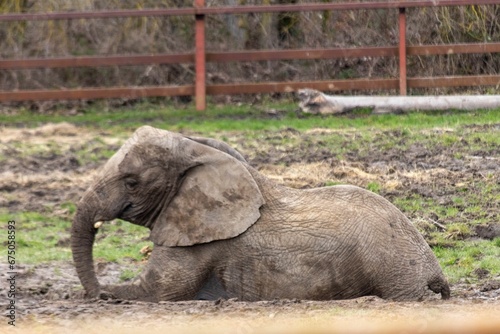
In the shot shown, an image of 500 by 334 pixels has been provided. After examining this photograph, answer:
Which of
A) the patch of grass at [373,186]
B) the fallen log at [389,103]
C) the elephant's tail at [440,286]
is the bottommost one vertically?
the elephant's tail at [440,286]

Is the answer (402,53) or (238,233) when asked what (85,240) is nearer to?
(238,233)

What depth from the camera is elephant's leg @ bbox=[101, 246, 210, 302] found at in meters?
6.95

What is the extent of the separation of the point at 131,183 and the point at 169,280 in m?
0.61

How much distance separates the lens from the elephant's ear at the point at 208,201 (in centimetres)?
698

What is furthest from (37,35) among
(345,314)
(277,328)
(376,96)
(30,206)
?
(277,328)

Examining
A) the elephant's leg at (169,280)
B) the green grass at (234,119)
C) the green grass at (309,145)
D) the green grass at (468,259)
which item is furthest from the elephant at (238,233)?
the green grass at (234,119)

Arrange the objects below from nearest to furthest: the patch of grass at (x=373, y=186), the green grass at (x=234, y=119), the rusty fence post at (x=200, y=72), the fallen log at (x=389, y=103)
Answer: the patch of grass at (x=373, y=186)
the green grass at (x=234, y=119)
the fallen log at (x=389, y=103)
the rusty fence post at (x=200, y=72)

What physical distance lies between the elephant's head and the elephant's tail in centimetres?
110

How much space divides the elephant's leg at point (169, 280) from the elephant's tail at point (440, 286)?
1307 mm

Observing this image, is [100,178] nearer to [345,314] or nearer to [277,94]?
[345,314]

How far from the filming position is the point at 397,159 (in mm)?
11570

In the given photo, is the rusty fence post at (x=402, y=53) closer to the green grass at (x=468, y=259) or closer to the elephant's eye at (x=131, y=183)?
the green grass at (x=468, y=259)

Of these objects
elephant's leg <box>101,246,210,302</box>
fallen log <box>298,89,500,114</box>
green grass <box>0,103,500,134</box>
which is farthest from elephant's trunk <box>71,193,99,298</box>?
fallen log <box>298,89,500,114</box>

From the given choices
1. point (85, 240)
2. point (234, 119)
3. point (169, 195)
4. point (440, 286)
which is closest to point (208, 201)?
point (169, 195)
